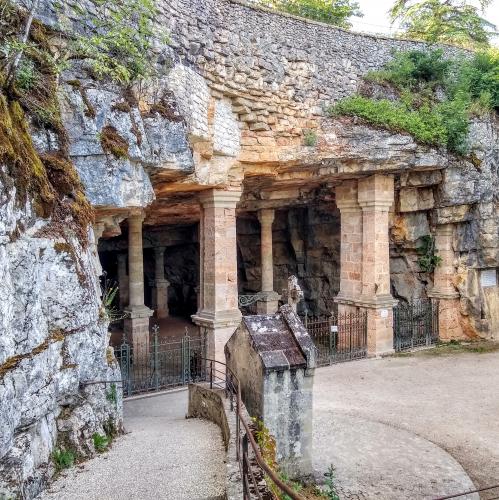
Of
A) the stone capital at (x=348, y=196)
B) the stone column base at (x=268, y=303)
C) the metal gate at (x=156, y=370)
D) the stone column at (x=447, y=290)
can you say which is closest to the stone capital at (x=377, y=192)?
the stone capital at (x=348, y=196)

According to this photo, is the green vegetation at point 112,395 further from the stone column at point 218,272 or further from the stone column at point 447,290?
the stone column at point 447,290

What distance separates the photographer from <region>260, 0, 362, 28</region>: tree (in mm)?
17922

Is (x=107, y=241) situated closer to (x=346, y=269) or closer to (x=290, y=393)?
(x=346, y=269)

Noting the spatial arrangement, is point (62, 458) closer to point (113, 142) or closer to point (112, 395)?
point (112, 395)

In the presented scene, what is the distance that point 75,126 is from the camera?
6812 millimetres

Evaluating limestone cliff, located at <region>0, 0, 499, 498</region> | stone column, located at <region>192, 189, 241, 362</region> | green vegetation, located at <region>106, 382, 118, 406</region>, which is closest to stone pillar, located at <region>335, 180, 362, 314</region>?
limestone cliff, located at <region>0, 0, 499, 498</region>

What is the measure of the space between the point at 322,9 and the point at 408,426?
16.0m

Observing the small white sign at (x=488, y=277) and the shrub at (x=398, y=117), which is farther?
the small white sign at (x=488, y=277)

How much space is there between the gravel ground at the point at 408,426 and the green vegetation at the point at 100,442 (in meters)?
2.75

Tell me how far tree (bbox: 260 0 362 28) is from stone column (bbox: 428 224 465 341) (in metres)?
8.63

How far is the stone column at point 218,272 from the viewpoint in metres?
10.9

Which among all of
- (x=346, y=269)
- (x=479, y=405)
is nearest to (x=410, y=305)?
(x=346, y=269)

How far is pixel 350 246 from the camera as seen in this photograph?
13.7m

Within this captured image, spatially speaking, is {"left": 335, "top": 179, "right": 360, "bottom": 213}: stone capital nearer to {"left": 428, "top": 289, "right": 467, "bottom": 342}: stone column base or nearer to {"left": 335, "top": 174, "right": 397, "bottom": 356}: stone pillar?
{"left": 335, "top": 174, "right": 397, "bottom": 356}: stone pillar
